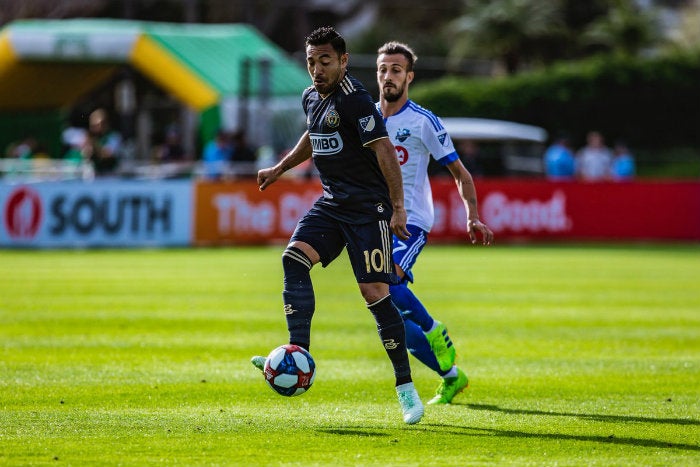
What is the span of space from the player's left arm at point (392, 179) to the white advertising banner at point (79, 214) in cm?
1836

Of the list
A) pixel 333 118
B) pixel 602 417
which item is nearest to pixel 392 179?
pixel 333 118

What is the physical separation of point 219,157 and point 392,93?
769 inches

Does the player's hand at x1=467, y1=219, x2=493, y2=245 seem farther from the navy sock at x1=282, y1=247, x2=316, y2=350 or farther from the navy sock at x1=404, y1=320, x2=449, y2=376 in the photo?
the navy sock at x1=282, y1=247, x2=316, y2=350

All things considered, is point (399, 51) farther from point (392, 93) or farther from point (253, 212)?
point (253, 212)

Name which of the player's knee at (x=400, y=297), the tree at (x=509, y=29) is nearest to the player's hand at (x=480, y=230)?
the player's knee at (x=400, y=297)

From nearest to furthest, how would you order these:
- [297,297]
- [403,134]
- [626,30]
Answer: [297,297] → [403,134] → [626,30]

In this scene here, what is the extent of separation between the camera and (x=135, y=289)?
17297mm

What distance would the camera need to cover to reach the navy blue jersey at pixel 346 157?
8148mm

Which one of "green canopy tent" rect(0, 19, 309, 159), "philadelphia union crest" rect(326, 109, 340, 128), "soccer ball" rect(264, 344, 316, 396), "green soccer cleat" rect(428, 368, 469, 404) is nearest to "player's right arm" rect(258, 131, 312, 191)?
"philadelphia union crest" rect(326, 109, 340, 128)

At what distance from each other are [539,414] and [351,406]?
1189mm

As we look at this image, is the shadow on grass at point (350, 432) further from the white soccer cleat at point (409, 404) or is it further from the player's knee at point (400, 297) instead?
the player's knee at point (400, 297)

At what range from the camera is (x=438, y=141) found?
916cm

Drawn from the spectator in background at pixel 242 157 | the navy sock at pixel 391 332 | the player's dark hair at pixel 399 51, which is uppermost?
the player's dark hair at pixel 399 51

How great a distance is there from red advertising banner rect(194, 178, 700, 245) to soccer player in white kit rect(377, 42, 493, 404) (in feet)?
57.4
